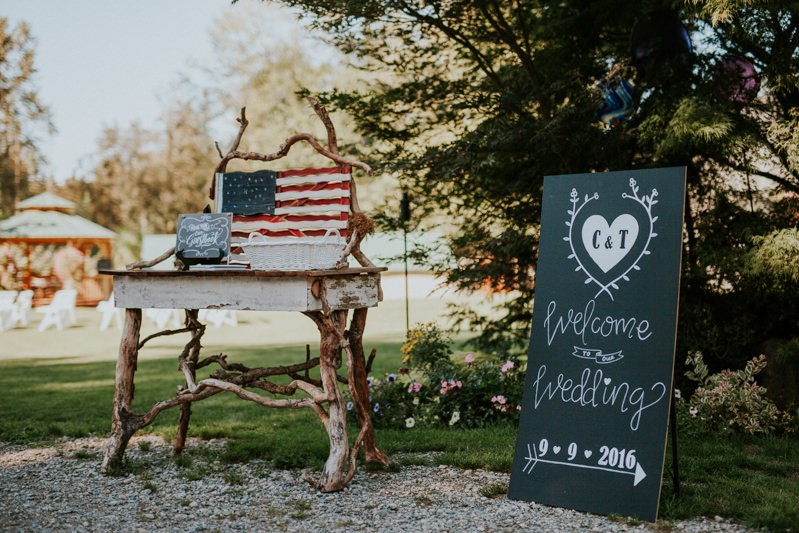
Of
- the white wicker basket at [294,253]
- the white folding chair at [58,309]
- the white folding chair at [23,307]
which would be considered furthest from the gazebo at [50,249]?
the white wicker basket at [294,253]

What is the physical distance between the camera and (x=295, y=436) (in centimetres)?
533

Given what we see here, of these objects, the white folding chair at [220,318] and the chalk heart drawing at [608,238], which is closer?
the chalk heart drawing at [608,238]

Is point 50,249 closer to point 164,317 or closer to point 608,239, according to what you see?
point 164,317

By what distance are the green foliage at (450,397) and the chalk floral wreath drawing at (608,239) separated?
6.74 feet

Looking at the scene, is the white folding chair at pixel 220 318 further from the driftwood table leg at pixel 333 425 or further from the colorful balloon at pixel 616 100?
the driftwood table leg at pixel 333 425

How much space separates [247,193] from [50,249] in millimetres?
19202

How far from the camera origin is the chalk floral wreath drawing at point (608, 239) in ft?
12.1

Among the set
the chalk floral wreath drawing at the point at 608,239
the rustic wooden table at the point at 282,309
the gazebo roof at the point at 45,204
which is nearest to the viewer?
the chalk floral wreath drawing at the point at 608,239

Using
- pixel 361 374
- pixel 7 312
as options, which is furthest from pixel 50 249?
pixel 361 374

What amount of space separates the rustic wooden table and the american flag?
0.49 meters

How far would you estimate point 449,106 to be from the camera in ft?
22.8

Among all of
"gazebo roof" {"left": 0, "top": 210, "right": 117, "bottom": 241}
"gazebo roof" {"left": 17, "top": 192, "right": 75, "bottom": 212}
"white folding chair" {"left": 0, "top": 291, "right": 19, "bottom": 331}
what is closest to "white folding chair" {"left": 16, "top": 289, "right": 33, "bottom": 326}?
"white folding chair" {"left": 0, "top": 291, "right": 19, "bottom": 331}

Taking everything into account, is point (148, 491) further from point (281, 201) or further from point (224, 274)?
point (281, 201)

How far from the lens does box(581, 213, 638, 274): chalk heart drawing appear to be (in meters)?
3.71
